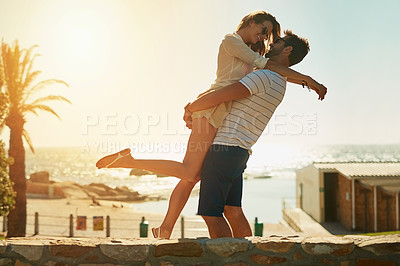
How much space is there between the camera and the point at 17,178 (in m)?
16.0

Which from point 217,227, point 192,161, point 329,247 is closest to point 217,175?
point 192,161

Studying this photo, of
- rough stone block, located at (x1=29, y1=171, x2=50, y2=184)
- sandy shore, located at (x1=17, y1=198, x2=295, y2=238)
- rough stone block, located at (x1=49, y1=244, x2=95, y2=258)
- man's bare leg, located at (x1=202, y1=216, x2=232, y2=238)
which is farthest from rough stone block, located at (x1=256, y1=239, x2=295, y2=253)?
rough stone block, located at (x1=29, y1=171, x2=50, y2=184)

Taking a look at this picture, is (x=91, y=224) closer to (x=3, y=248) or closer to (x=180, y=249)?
(x=3, y=248)

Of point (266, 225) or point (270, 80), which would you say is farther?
point (266, 225)

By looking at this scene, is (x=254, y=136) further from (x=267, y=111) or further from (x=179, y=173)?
(x=179, y=173)

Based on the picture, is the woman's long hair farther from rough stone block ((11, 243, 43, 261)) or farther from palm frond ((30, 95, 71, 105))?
palm frond ((30, 95, 71, 105))

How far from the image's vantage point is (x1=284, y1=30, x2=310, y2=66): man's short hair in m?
3.35

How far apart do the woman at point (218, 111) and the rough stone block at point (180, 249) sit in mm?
391

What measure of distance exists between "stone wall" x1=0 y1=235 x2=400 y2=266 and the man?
0.92ft

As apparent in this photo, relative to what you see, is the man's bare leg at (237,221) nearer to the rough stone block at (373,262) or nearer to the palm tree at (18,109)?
the rough stone block at (373,262)

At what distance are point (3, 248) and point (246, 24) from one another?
7.07 ft

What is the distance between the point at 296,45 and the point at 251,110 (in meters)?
0.61

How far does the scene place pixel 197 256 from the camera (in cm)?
292

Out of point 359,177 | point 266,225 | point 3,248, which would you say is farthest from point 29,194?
point 3,248
